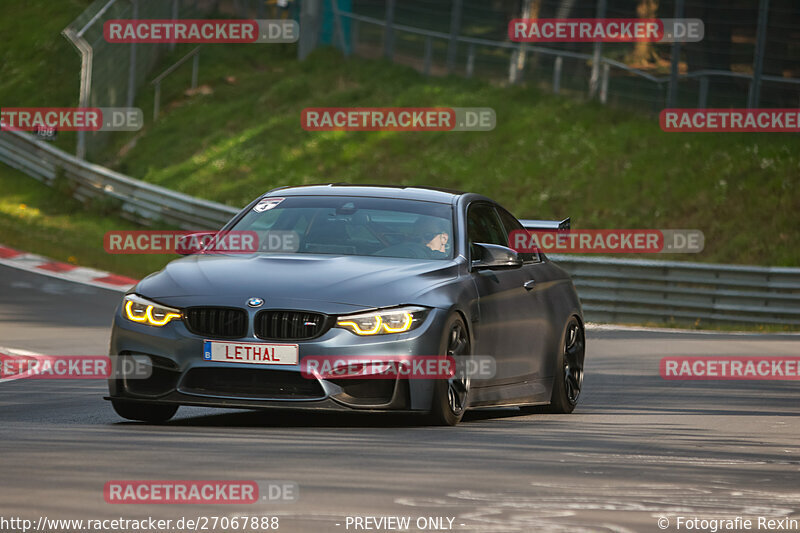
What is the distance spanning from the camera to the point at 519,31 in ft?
109

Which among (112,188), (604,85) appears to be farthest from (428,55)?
(112,188)

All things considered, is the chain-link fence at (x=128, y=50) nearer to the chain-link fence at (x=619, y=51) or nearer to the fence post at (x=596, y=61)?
the chain-link fence at (x=619, y=51)

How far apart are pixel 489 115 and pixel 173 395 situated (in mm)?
25192

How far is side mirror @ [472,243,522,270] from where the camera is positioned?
1000 cm

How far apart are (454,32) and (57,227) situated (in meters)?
10.1

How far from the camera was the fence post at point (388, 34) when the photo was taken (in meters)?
37.0

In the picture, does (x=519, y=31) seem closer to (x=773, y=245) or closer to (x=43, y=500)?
(x=773, y=245)

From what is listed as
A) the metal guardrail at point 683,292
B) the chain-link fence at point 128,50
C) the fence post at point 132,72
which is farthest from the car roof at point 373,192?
the fence post at point 132,72

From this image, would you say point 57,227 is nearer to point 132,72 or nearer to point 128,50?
point 132,72

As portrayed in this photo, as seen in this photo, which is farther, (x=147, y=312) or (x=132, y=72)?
(x=132, y=72)

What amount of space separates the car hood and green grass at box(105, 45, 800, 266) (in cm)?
1796

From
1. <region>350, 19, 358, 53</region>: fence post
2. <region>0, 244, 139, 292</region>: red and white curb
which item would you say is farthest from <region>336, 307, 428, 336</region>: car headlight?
<region>350, 19, 358, 53</region>: fence post

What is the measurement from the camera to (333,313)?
28.9 ft

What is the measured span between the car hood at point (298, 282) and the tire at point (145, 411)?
697 mm
